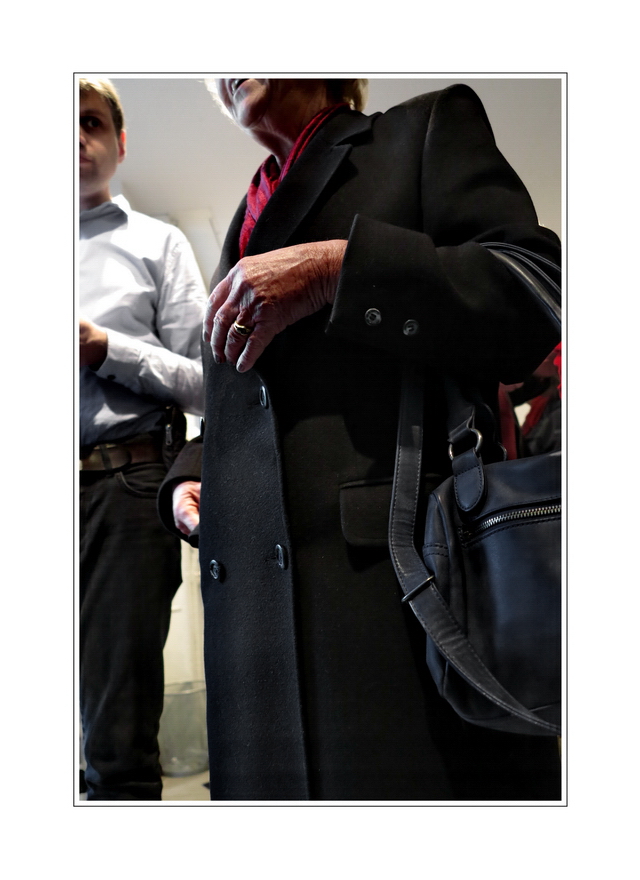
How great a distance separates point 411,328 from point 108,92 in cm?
51

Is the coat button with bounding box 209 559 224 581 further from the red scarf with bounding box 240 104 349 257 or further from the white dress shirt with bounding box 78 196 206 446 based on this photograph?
the red scarf with bounding box 240 104 349 257

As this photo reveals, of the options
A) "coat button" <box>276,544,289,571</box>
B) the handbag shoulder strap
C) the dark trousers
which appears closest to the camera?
the handbag shoulder strap

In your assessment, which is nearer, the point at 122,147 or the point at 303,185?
the point at 303,185

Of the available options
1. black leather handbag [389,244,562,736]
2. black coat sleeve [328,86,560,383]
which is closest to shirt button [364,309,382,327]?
black coat sleeve [328,86,560,383]

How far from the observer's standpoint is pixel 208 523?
796 mm

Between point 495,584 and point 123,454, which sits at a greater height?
point 123,454

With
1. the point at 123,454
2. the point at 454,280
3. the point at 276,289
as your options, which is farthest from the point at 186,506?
the point at 454,280

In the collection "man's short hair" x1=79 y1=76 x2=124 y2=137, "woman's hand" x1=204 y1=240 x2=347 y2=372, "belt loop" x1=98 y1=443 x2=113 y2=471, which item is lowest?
"belt loop" x1=98 y1=443 x2=113 y2=471

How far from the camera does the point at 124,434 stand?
0.92 m

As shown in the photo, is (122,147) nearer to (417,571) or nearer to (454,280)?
(454,280)

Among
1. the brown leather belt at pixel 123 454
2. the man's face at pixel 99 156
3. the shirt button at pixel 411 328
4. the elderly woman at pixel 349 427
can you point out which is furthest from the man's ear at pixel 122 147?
the shirt button at pixel 411 328

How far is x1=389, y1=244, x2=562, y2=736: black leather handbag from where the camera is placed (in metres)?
0.60
